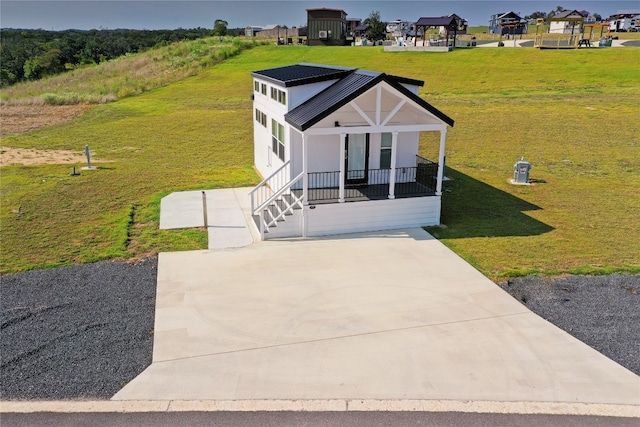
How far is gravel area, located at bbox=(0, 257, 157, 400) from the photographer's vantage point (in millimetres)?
7164

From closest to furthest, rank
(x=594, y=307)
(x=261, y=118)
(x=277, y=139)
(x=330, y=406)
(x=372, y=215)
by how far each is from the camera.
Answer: (x=330, y=406)
(x=594, y=307)
(x=372, y=215)
(x=277, y=139)
(x=261, y=118)

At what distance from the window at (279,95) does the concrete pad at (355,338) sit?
16.9 ft

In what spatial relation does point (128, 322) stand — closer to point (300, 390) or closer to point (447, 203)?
point (300, 390)

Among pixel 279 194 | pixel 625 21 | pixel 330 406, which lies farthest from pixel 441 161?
pixel 625 21

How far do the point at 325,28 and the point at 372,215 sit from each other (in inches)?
2051

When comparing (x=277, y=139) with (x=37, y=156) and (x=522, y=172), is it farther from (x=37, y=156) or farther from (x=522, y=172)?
(x=37, y=156)

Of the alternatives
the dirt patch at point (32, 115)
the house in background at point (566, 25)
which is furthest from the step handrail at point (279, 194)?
the house in background at point (566, 25)

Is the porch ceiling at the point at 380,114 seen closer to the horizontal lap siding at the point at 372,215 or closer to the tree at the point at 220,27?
the horizontal lap siding at the point at 372,215

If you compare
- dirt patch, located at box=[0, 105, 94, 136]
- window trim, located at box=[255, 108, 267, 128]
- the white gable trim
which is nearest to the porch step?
the white gable trim

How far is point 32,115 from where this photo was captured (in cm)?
3291

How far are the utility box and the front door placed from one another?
6.53 metres

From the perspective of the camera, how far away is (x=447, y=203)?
51.3ft

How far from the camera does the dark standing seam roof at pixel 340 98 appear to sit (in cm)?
1210

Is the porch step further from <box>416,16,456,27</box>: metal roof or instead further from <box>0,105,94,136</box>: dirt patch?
<box>416,16,456,27</box>: metal roof
